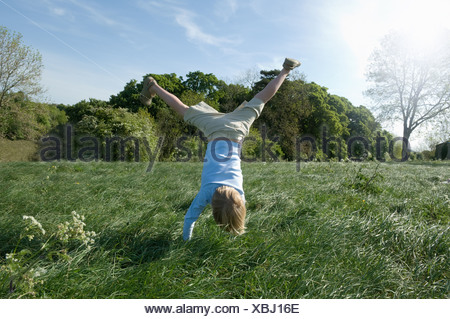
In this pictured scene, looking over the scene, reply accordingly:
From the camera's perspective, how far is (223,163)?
97.5 inches

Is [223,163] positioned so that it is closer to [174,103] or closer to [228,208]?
[228,208]

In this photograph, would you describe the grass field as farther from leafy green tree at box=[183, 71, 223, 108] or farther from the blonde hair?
leafy green tree at box=[183, 71, 223, 108]

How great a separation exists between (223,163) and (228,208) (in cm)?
47

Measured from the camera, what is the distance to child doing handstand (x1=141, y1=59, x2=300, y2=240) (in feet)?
7.26

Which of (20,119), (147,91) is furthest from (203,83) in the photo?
(147,91)

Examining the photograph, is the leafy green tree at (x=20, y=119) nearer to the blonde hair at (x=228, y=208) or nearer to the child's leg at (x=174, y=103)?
the child's leg at (x=174, y=103)

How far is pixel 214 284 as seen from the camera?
1.87 meters

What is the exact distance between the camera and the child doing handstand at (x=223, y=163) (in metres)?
2.21

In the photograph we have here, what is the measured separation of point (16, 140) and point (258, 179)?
17349mm

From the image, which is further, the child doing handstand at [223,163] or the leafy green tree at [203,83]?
the leafy green tree at [203,83]

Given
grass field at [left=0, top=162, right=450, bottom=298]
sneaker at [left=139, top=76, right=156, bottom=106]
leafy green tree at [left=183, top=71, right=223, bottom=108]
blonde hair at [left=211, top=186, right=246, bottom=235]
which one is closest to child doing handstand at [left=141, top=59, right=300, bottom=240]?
blonde hair at [left=211, top=186, right=246, bottom=235]

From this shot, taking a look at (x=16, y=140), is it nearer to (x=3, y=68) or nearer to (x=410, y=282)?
(x=3, y=68)

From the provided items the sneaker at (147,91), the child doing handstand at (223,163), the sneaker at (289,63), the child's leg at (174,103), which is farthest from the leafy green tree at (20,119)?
the sneaker at (289,63)

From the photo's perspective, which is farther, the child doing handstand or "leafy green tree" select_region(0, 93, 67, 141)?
"leafy green tree" select_region(0, 93, 67, 141)
